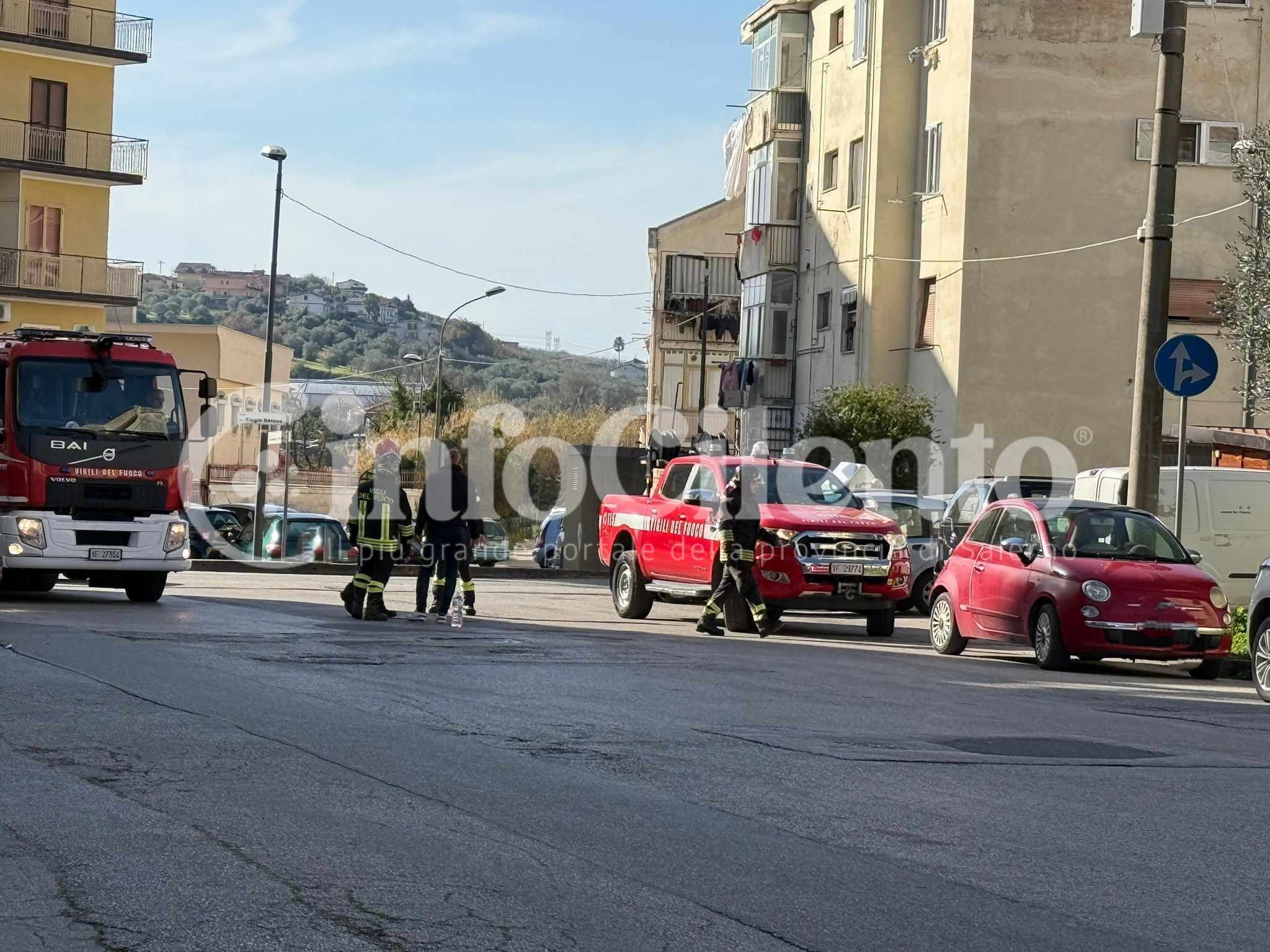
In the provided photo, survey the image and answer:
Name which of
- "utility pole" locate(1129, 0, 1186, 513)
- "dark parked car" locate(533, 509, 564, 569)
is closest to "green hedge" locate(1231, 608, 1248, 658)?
"utility pole" locate(1129, 0, 1186, 513)

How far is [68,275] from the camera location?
49.7m

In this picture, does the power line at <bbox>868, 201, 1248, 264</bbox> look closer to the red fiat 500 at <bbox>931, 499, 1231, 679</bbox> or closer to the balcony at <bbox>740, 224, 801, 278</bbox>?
the balcony at <bbox>740, 224, 801, 278</bbox>

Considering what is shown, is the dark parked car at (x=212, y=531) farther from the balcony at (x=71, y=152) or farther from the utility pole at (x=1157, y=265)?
the utility pole at (x=1157, y=265)

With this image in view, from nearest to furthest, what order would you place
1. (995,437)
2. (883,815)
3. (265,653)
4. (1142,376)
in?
(883,815), (265,653), (1142,376), (995,437)

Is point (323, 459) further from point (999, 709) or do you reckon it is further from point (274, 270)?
point (999, 709)

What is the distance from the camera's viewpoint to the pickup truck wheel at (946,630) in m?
19.1

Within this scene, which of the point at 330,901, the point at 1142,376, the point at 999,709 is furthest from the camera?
the point at 1142,376

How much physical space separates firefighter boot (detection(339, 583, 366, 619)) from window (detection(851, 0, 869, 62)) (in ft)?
88.5

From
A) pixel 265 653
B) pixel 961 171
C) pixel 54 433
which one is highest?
pixel 961 171

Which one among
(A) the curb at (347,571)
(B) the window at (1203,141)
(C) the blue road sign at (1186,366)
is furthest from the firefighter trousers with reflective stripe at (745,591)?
(B) the window at (1203,141)

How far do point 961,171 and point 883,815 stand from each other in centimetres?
3251

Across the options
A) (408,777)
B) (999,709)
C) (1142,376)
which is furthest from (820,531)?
(408,777)

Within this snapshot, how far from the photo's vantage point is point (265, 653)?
15086 millimetres

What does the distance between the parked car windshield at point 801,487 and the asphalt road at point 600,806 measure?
21.5ft
